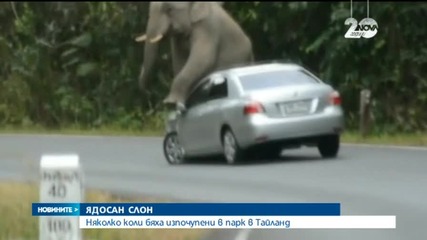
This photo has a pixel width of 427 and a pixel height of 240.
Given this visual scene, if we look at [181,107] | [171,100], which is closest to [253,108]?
[181,107]

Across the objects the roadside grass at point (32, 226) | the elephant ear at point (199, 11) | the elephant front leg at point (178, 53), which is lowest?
the roadside grass at point (32, 226)

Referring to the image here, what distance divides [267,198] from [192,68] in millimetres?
2914

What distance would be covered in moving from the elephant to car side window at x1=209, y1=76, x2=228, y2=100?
0.14 m

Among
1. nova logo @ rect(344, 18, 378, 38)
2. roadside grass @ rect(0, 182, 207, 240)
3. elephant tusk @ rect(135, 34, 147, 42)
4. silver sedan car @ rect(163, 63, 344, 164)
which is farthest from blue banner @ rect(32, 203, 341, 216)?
silver sedan car @ rect(163, 63, 344, 164)

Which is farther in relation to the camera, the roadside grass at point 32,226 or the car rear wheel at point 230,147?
the car rear wheel at point 230,147

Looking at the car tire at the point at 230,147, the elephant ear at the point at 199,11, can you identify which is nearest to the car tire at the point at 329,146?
the car tire at the point at 230,147

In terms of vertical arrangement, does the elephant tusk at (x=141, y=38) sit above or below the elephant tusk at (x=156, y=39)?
below

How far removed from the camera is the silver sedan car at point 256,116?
57.6 feet

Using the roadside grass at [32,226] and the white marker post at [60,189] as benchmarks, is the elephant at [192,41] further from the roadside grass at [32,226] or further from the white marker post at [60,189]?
the white marker post at [60,189]

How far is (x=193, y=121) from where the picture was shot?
18375 millimetres

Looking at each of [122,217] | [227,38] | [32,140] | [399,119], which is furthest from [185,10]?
[122,217]

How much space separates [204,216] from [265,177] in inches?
215

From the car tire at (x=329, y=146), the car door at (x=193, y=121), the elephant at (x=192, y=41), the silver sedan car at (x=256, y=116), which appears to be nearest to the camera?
the elephant at (x=192, y=41)

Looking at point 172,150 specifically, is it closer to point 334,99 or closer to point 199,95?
point 199,95
